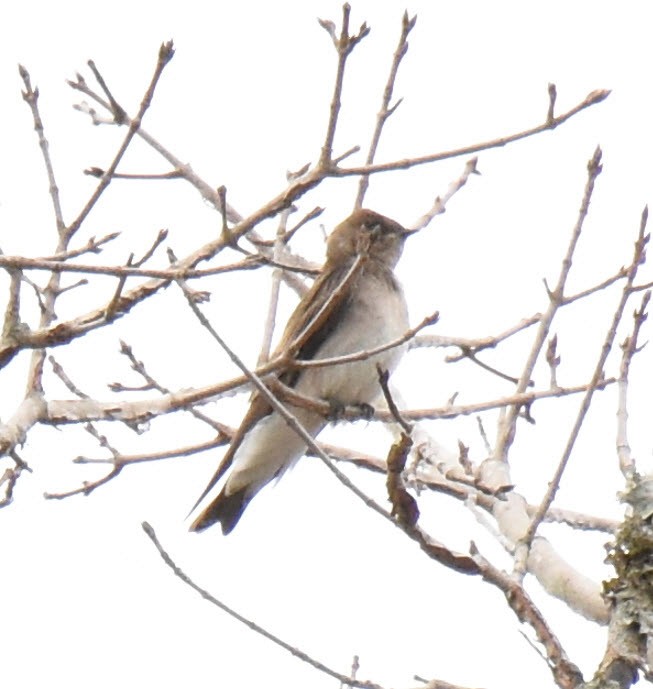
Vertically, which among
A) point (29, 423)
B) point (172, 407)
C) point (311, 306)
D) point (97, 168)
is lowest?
point (29, 423)

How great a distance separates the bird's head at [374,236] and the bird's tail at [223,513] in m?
1.33

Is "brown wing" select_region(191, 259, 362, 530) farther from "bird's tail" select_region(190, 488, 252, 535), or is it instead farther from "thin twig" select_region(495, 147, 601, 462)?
"thin twig" select_region(495, 147, 601, 462)

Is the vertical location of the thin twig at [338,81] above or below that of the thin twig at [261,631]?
above

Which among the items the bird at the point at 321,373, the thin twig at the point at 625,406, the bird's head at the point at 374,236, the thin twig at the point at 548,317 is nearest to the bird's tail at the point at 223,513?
the bird at the point at 321,373

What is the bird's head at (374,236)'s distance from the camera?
25.3ft

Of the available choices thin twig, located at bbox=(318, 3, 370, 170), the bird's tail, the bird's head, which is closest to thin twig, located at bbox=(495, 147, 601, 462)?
thin twig, located at bbox=(318, 3, 370, 170)

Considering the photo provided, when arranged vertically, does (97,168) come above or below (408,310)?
below

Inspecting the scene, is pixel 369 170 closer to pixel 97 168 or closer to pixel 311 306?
pixel 97 168

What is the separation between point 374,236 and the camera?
7.64 meters

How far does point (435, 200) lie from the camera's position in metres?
6.40

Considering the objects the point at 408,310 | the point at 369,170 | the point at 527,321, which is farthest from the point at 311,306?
the point at 369,170

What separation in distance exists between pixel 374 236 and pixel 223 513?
5.34 ft

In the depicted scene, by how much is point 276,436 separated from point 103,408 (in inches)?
98.4

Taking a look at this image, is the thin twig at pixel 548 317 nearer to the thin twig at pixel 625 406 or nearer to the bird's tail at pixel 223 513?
the thin twig at pixel 625 406
